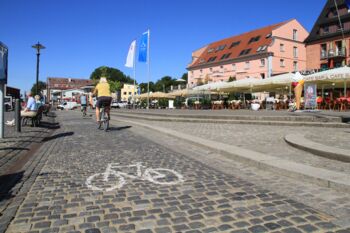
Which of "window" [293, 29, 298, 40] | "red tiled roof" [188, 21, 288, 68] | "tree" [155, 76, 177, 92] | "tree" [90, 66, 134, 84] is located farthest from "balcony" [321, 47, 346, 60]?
"tree" [90, 66, 134, 84]

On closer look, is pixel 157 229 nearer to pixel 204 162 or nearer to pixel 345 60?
pixel 204 162

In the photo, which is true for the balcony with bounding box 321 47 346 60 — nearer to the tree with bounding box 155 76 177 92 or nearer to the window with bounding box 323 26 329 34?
the window with bounding box 323 26 329 34

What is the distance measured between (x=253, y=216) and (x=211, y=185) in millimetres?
1232

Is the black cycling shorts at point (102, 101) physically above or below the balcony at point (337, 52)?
below

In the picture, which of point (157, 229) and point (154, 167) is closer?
point (157, 229)

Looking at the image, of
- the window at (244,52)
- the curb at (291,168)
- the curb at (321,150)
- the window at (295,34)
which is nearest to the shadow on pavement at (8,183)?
the curb at (291,168)

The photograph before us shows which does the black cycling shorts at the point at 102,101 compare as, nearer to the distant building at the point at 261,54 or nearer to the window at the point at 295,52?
the distant building at the point at 261,54

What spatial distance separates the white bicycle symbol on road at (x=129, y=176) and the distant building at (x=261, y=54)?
2084 inches

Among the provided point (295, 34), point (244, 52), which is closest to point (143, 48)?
point (244, 52)

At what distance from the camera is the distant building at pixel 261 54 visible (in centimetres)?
5666

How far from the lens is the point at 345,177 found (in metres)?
4.71

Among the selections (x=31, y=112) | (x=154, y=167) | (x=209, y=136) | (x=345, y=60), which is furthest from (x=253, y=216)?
(x=345, y=60)

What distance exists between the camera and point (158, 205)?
3818 mm

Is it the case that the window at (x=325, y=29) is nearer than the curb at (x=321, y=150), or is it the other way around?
the curb at (x=321, y=150)
